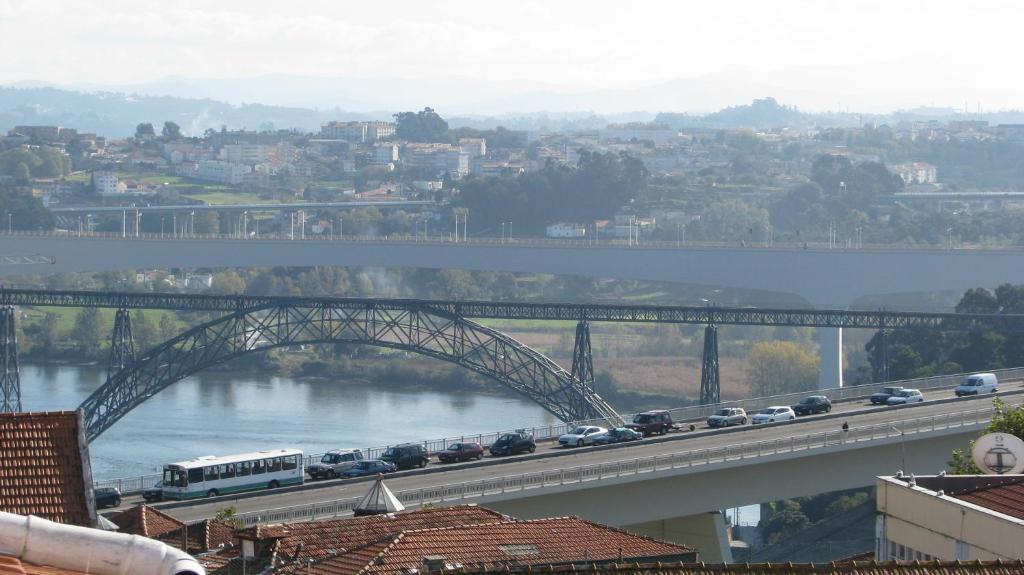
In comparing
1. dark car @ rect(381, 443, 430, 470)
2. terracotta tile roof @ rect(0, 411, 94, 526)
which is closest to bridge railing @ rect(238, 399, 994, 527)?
dark car @ rect(381, 443, 430, 470)

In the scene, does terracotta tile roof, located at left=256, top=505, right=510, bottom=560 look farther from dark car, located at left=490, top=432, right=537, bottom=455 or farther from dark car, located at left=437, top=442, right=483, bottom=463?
dark car, located at left=490, top=432, right=537, bottom=455

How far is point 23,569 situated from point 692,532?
3703cm

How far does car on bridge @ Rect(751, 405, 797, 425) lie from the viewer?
186 ft

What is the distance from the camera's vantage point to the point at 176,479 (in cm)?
4591

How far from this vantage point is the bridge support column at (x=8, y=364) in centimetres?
8500

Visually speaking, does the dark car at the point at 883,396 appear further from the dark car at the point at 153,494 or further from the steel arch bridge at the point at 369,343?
the dark car at the point at 153,494

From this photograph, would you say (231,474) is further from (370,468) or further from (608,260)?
(608,260)

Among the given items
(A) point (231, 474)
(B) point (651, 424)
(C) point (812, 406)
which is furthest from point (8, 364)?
(A) point (231, 474)

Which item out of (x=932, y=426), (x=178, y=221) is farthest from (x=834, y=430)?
(x=178, y=221)

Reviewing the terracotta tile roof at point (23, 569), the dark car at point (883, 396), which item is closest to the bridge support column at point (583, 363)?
the dark car at point (883, 396)

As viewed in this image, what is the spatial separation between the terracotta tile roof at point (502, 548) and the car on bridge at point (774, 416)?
28325 mm

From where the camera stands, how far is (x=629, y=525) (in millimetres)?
45938

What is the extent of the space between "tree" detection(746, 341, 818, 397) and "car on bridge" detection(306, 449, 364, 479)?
63.2 m

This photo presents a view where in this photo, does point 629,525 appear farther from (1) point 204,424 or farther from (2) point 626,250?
(2) point 626,250
